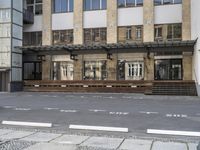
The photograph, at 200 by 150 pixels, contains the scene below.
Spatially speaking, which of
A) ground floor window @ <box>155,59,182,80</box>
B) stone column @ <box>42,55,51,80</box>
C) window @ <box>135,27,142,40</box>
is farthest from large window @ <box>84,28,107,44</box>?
ground floor window @ <box>155,59,182,80</box>

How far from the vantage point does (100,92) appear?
1192 inches

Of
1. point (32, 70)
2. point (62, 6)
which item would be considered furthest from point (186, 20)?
Answer: point (32, 70)

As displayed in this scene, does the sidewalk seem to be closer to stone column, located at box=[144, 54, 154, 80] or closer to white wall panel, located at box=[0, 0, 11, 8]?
stone column, located at box=[144, 54, 154, 80]

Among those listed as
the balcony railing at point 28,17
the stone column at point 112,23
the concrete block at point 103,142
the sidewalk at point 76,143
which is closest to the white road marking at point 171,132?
the sidewalk at point 76,143

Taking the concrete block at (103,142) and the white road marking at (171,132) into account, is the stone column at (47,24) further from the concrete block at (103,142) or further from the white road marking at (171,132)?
the concrete block at (103,142)

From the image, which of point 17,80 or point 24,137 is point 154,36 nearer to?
point 17,80

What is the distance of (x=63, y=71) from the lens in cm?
3291

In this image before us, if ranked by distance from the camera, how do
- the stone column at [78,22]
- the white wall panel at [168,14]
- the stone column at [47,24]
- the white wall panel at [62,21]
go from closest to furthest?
the white wall panel at [168,14]
the stone column at [78,22]
the white wall panel at [62,21]
the stone column at [47,24]

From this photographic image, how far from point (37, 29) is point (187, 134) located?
88.9 ft

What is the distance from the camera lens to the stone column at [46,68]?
108 ft

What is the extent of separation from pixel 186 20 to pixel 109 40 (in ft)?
24.0

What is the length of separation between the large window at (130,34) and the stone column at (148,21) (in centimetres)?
55

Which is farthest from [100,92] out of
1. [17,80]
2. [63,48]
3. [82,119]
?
[82,119]

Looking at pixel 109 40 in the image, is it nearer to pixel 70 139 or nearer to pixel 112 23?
pixel 112 23
